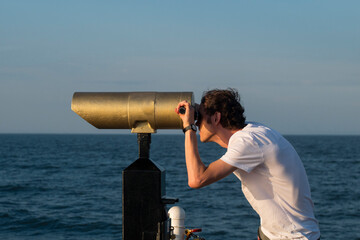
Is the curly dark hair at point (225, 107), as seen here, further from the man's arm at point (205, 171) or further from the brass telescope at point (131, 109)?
the man's arm at point (205, 171)

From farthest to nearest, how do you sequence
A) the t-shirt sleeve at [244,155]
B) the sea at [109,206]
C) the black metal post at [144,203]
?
the sea at [109,206], the black metal post at [144,203], the t-shirt sleeve at [244,155]

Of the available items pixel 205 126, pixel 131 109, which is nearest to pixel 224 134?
pixel 205 126

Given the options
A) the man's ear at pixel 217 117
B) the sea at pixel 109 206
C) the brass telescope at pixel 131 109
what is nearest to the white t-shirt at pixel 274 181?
the man's ear at pixel 217 117

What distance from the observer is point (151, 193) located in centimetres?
226

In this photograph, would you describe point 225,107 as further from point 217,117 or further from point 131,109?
point 131,109

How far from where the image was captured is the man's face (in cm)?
231

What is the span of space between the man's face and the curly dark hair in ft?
0.07

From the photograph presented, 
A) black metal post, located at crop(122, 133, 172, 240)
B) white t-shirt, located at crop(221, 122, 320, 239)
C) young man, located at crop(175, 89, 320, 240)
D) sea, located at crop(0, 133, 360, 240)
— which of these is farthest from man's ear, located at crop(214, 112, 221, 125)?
sea, located at crop(0, 133, 360, 240)

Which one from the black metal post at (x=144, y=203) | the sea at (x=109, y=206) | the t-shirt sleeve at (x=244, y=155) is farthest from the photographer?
the sea at (x=109, y=206)

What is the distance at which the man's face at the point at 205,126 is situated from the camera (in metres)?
2.31

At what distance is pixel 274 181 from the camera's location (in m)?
2.19

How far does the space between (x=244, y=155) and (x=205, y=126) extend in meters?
0.27

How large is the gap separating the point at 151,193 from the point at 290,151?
65 centimetres

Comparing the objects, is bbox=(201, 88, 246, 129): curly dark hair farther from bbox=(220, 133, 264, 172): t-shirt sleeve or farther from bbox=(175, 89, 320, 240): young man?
bbox=(220, 133, 264, 172): t-shirt sleeve
